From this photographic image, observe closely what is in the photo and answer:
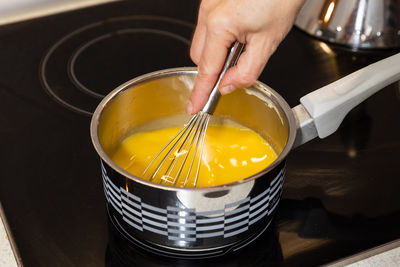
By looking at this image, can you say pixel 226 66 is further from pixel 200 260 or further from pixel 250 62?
pixel 200 260

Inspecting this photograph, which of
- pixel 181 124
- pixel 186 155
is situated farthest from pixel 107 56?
pixel 186 155

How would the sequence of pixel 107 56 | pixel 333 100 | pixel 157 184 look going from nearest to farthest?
pixel 157 184 → pixel 333 100 → pixel 107 56

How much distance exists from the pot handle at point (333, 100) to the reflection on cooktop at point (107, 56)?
0.29m

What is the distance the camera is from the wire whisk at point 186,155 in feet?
1.99

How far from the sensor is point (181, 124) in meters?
0.74

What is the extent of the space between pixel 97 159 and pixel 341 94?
289 millimetres

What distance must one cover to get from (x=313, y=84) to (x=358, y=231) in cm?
26

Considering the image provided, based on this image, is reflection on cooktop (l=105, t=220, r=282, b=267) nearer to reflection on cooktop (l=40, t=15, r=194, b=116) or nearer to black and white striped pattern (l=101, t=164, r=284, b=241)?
black and white striped pattern (l=101, t=164, r=284, b=241)

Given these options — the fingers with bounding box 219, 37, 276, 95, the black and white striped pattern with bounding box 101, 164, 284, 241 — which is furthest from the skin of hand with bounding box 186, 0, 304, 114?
the black and white striped pattern with bounding box 101, 164, 284, 241

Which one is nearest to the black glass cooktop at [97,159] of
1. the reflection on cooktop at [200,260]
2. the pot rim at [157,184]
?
the reflection on cooktop at [200,260]

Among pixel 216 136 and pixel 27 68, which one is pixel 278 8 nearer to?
pixel 216 136

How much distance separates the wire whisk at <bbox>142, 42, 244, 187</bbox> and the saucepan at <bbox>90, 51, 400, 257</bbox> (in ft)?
0.16

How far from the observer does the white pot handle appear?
63 cm

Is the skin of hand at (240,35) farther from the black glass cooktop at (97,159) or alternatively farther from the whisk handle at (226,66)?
the black glass cooktop at (97,159)
